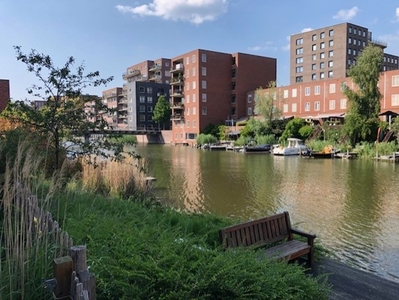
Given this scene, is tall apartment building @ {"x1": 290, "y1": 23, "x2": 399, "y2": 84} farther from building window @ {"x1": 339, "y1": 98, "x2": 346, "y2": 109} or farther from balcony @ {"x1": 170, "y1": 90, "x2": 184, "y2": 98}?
balcony @ {"x1": 170, "y1": 90, "x2": 184, "y2": 98}

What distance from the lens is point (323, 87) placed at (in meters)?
48.5

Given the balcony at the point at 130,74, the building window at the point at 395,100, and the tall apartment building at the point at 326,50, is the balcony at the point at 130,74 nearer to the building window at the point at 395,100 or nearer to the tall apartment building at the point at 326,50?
the tall apartment building at the point at 326,50

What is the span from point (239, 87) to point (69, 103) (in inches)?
2148

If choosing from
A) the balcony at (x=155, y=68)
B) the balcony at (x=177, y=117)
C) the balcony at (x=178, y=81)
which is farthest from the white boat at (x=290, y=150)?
the balcony at (x=155, y=68)

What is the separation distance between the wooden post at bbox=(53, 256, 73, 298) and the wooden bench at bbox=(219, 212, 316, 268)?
2269mm

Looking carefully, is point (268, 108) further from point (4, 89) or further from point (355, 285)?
point (355, 285)

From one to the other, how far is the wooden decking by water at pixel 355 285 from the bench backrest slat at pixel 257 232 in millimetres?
741

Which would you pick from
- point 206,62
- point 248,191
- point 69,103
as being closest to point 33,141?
point 69,103

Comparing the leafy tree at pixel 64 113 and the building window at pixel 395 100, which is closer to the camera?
the leafy tree at pixel 64 113

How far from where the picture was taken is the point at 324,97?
158ft

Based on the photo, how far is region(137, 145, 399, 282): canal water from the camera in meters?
8.15

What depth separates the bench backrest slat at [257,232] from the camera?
4405 mm

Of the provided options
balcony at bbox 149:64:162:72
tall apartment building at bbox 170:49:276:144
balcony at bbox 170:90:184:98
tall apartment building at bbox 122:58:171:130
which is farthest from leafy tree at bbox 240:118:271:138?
balcony at bbox 149:64:162:72

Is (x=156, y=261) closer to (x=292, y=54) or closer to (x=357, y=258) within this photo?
(x=357, y=258)
